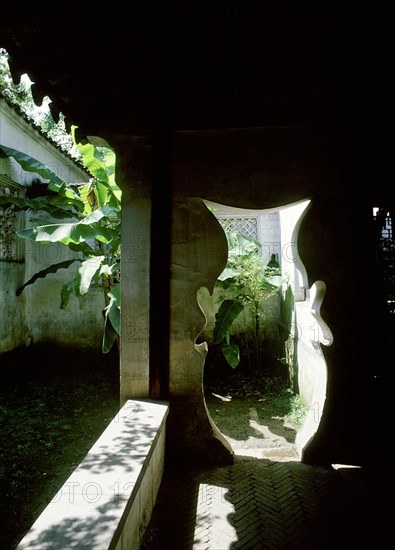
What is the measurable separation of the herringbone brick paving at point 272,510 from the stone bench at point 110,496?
0.90 feet

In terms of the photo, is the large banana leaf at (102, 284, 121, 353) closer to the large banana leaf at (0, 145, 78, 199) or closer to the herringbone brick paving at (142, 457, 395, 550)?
the herringbone brick paving at (142, 457, 395, 550)

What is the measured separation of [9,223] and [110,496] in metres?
8.55

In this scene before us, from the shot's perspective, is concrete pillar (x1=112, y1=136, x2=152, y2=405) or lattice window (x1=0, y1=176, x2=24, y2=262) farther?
lattice window (x1=0, y1=176, x2=24, y2=262)

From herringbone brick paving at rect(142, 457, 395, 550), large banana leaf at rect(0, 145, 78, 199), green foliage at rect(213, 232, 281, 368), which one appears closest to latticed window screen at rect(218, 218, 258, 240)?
green foliage at rect(213, 232, 281, 368)

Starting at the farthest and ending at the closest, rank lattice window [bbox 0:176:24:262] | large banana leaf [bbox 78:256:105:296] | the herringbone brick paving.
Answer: lattice window [bbox 0:176:24:262]
large banana leaf [bbox 78:256:105:296]
the herringbone brick paving

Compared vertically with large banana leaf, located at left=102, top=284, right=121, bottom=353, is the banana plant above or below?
above

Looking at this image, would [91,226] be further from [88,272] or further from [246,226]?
[246,226]

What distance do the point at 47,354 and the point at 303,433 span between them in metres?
7.62

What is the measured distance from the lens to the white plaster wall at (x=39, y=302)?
29.5 feet

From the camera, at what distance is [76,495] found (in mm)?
2129

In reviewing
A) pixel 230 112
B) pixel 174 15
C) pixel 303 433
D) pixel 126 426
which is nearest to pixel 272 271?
pixel 303 433

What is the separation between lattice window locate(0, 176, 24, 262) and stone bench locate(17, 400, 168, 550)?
7.25m

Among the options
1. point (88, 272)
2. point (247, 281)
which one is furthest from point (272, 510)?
point (247, 281)

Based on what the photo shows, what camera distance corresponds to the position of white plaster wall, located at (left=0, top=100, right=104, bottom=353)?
9.00 meters
